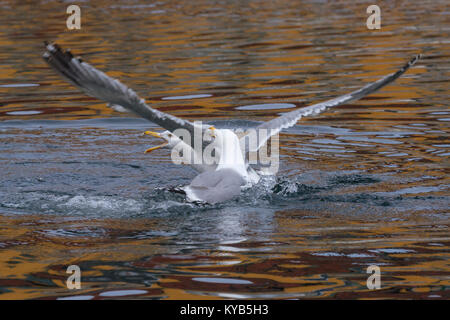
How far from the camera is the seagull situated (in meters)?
6.57

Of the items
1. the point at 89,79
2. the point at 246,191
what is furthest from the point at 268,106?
the point at 89,79

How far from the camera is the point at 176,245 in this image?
606 centimetres

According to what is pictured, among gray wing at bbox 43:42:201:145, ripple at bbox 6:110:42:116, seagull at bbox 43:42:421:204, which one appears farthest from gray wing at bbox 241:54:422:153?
ripple at bbox 6:110:42:116

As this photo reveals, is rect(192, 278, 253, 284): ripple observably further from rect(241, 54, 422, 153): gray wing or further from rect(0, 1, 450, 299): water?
rect(241, 54, 422, 153): gray wing

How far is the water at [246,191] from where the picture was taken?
545 centimetres

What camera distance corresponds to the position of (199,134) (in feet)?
26.0

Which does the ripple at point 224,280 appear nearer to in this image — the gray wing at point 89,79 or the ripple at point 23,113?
the gray wing at point 89,79

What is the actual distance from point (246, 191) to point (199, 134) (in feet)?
2.37

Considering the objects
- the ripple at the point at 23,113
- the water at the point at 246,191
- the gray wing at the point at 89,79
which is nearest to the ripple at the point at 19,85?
the water at the point at 246,191

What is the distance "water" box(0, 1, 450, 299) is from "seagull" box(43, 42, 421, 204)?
7.5 inches

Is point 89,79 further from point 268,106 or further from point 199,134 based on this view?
point 268,106

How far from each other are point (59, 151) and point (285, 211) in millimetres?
3553

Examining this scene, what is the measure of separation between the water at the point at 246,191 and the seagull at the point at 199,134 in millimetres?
190

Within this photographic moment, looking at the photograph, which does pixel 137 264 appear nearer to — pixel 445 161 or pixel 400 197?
pixel 400 197
